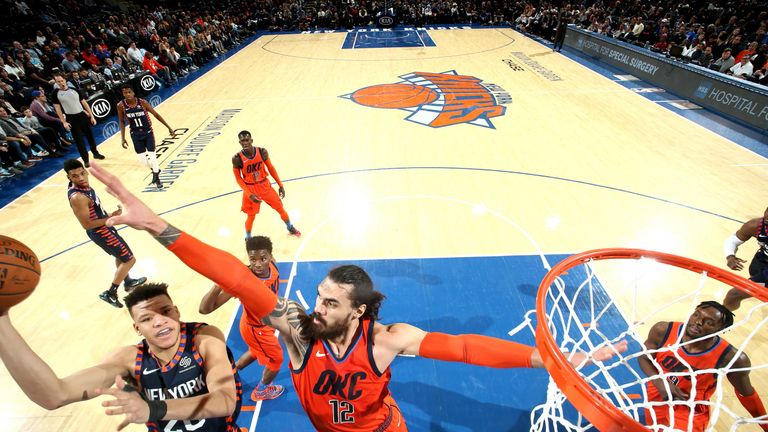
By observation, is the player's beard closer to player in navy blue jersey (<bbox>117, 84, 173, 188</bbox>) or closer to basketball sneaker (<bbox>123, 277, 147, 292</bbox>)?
basketball sneaker (<bbox>123, 277, 147, 292</bbox>)

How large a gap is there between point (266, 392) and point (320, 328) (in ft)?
7.06

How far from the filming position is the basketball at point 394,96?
11.9 metres

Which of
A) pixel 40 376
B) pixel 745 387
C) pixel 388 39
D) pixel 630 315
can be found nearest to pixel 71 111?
pixel 40 376

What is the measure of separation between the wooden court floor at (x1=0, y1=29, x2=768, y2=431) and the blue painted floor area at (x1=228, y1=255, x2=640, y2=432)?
36cm

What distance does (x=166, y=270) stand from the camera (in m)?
5.71

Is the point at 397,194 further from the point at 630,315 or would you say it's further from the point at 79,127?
the point at 79,127

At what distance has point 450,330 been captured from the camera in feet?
15.0

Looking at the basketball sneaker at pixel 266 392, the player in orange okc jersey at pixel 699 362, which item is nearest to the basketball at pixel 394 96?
the basketball sneaker at pixel 266 392

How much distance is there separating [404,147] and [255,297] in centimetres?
763

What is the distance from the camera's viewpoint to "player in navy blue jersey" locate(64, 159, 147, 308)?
14.5 ft

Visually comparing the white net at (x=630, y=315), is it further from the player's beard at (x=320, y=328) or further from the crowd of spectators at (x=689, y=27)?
the crowd of spectators at (x=689, y=27)

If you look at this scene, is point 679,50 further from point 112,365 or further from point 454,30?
point 112,365

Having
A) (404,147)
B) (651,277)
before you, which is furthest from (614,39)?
(651,277)

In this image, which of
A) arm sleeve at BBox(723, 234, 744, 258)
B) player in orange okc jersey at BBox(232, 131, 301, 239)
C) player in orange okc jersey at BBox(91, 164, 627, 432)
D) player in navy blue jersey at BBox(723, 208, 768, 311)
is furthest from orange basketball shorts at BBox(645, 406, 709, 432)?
player in orange okc jersey at BBox(232, 131, 301, 239)
